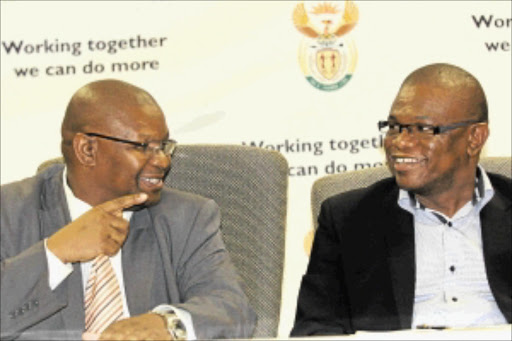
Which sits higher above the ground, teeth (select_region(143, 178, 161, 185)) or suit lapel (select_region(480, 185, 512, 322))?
teeth (select_region(143, 178, 161, 185))

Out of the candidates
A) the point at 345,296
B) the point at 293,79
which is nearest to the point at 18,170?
the point at 293,79

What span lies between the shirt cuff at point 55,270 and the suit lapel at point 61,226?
2cm

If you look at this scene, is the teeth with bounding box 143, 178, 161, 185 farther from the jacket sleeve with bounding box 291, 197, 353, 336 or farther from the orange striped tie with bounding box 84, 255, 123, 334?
the jacket sleeve with bounding box 291, 197, 353, 336

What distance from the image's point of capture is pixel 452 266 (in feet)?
10.7

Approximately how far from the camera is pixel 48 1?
4.66m

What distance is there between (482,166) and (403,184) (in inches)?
13.6

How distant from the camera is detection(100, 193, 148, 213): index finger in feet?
9.82

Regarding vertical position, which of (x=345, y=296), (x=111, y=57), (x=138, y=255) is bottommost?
(x=345, y=296)

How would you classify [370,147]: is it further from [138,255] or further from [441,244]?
[138,255]

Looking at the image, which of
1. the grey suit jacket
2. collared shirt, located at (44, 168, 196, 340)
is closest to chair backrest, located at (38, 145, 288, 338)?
the grey suit jacket

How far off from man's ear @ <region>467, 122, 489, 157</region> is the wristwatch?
1.34m

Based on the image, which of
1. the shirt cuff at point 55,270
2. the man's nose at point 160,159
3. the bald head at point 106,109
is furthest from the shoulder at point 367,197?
the shirt cuff at point 55,270

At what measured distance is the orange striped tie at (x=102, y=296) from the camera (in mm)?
2855

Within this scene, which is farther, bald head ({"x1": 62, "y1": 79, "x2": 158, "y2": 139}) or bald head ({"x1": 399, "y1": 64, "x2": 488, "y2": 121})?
bald head ({"x1": 399, "y1": 64, "x2": 488, "y2": 121})
